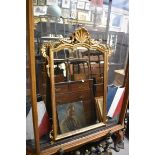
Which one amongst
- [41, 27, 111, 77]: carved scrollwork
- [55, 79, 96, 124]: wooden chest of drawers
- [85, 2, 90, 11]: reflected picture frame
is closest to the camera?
[41, 27, 111, 77]: carved scrollwork

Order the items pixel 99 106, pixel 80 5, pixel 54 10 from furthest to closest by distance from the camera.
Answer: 1. pixel 99 106
2. pixel 80 5
3. pixel 54 10

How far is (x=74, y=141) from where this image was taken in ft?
4.99

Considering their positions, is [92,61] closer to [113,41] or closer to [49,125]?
[113,41]

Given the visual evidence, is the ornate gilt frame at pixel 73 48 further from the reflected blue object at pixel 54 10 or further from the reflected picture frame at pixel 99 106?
the reflected blue object at pixel 54 10

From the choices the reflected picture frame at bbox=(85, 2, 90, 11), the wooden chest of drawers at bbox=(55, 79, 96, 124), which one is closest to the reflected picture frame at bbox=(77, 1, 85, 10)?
the reflected picture frame at bbox=(85, 2, 90, 11)

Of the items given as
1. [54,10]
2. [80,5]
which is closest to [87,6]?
[80,5]

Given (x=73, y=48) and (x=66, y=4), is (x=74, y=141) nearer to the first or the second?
(x=73, y=48)

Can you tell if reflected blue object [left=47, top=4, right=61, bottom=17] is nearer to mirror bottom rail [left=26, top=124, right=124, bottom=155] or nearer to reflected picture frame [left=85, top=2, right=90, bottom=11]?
reflected picture frame [left=85, top=2, right=90, bottom=11]

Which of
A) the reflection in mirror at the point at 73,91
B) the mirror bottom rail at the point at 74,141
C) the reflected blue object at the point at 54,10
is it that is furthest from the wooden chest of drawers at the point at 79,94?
the reflected blue object at the point at 54,10

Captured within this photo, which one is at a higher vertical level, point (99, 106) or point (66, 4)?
point (66, 4)

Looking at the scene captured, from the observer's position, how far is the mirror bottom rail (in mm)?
1402

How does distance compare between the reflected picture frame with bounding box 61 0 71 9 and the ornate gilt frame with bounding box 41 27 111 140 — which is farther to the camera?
the reflected picture frame with bounding box 61 0 71 9
